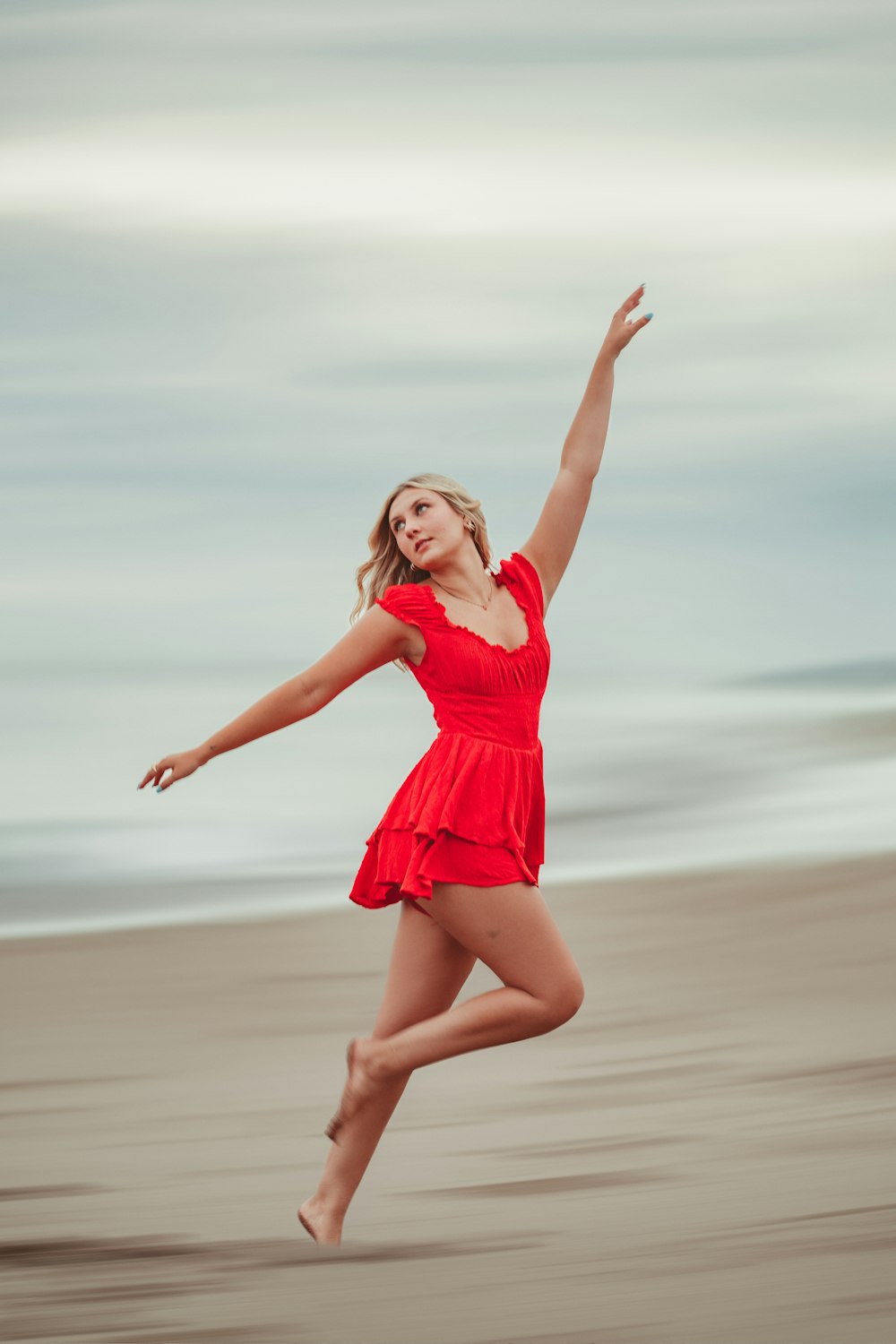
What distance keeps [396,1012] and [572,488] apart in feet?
4.64

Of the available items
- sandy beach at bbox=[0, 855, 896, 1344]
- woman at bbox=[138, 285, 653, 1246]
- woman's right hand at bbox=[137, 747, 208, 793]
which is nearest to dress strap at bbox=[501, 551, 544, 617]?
woman at bbox=[138, 285, 653, 1246]

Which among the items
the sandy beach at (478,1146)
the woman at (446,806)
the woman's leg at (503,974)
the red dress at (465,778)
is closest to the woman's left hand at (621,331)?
the woman at (446,806)

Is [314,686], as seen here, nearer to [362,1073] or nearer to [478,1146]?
[362,1073]

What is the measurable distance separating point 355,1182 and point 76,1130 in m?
1.59

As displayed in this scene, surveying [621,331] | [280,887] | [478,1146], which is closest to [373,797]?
[280,887]

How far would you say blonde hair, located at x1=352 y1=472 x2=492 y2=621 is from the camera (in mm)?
4762

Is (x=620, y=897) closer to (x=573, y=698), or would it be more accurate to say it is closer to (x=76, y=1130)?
(x=76, y=1130)

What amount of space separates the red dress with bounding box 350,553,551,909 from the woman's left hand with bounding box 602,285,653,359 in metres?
0.83

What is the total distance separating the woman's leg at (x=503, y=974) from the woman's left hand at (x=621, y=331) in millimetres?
1490

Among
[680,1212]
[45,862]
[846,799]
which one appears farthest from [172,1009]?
Answer: [846,799]

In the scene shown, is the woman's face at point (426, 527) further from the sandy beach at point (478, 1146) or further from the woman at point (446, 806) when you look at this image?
the sandy beach at point (478, 1146)

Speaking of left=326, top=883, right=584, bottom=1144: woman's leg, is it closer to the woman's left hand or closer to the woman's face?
the woman's face

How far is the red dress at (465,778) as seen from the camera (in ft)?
14.5

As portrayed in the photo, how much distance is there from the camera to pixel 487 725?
4559 millimetres
